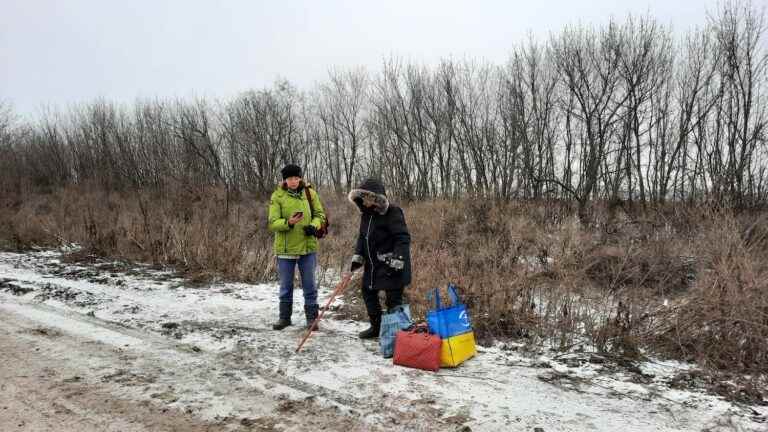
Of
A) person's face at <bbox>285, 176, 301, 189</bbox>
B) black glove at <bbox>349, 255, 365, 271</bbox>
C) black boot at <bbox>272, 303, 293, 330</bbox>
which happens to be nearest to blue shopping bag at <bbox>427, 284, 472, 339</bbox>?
black glove at <bbox>349, 255, 365, 271</bbox>

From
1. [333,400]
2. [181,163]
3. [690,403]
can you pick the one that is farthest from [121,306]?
[181,163]

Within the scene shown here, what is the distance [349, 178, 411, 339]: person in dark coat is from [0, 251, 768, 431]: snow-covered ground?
693mm

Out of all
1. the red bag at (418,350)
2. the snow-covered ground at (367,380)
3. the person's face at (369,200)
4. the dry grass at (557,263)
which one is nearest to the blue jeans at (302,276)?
the snow-covered ground at (367,380)

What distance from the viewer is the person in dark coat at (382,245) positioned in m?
5.08

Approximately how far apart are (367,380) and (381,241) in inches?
59.0

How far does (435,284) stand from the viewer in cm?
693

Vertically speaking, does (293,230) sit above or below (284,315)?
above

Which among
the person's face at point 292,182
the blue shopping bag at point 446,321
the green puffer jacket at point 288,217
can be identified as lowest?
the blue shopping bag at point 446,321

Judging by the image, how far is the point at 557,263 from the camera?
7.99 m

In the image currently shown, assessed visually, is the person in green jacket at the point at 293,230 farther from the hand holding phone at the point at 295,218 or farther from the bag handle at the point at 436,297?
the bag handle at the point at 436,297

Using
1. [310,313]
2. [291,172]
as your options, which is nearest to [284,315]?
[310,313]

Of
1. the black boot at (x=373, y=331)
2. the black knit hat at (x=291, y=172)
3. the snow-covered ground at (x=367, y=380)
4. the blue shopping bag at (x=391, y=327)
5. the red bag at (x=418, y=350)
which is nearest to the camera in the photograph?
the snow-covered ground at (x=367, y=380)

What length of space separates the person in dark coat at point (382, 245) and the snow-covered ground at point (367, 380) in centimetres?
69

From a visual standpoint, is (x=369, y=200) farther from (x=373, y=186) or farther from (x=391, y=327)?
(x=391, y=327)
